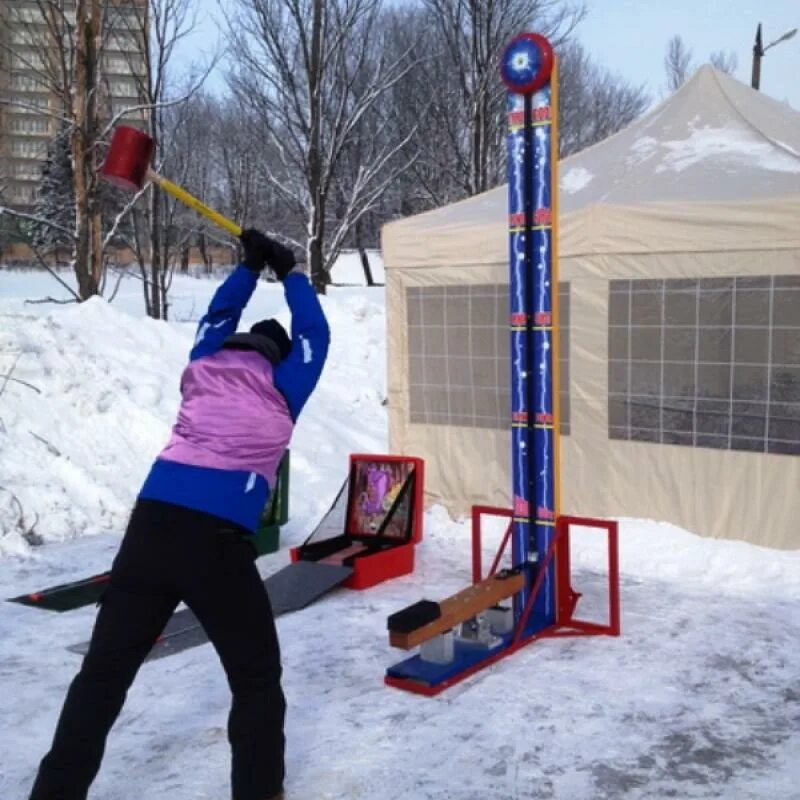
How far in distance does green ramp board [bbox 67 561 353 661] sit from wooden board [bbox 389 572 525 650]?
53.9 inches

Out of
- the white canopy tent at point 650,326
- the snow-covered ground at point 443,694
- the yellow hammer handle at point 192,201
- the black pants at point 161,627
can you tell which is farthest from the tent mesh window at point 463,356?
the black pants at point 161,627

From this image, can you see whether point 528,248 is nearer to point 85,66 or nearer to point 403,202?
point 85,66

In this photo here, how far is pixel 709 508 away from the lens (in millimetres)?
6691

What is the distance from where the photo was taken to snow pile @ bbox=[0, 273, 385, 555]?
7.70 metres

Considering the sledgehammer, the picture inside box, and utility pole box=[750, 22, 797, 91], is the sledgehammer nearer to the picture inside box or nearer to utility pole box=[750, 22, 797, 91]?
the picture inside box

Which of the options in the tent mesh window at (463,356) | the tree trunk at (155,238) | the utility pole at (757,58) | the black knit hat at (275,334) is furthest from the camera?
the utility pole at (757,58)

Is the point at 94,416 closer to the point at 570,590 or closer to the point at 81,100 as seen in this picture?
the point at 81,100

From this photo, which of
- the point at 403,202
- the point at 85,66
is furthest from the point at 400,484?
the point at 403,202

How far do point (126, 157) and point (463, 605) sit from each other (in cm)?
256

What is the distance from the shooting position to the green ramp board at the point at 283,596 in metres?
5.12

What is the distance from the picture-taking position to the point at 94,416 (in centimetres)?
898

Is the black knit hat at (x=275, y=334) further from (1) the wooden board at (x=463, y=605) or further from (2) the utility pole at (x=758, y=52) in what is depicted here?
(2) the utility pole at (x=758, y=52)

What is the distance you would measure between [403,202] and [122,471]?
73.8 feet

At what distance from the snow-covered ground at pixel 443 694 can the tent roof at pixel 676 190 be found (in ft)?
6.98
